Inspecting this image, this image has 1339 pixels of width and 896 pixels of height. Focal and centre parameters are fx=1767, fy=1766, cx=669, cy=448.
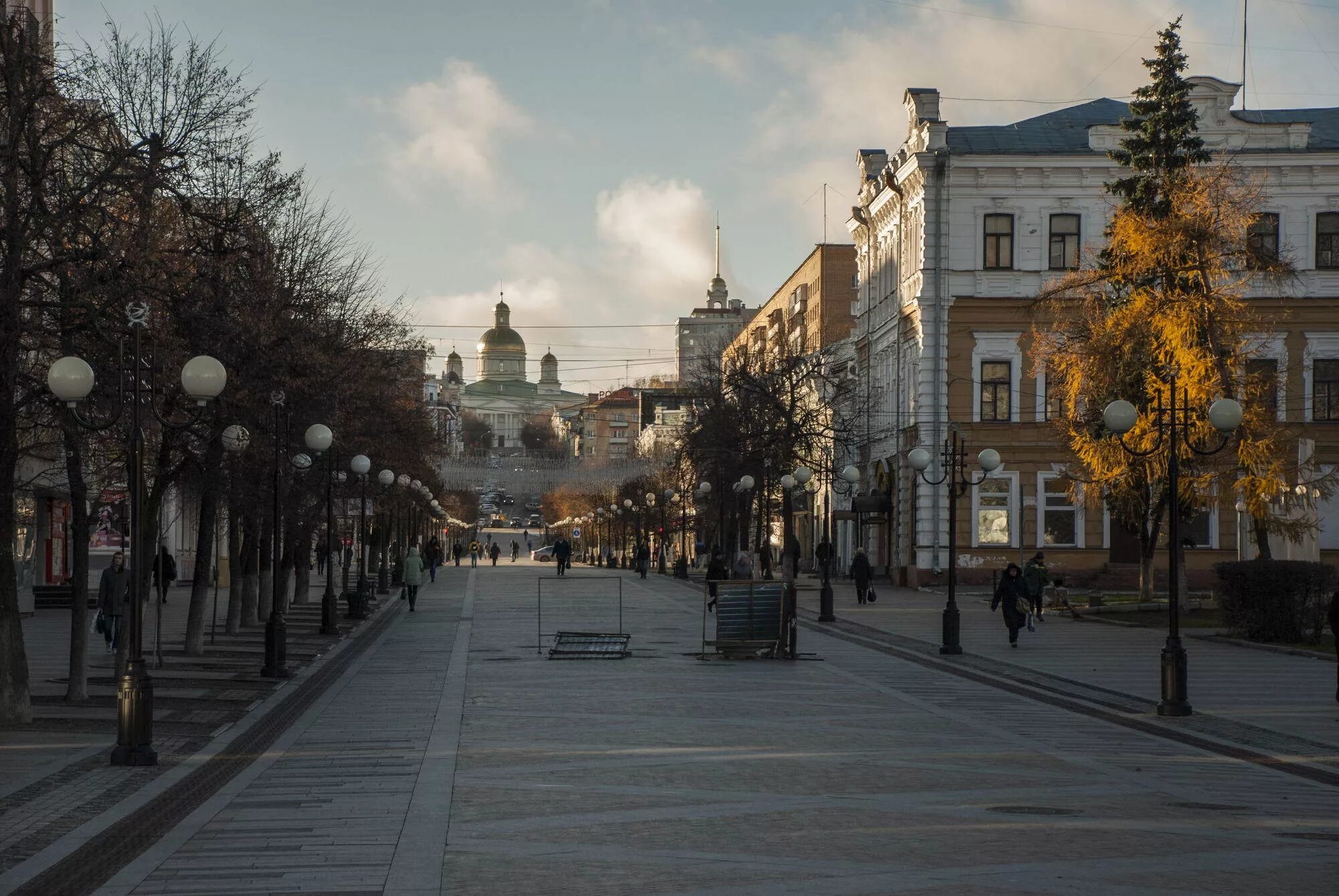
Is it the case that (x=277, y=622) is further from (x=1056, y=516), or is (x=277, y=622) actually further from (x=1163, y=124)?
(x=1056, y=516)

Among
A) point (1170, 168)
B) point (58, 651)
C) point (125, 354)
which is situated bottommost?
point (58, 651)

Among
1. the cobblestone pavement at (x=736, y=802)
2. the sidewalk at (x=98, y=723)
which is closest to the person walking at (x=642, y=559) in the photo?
the sidewalk at (x=98, y=723)

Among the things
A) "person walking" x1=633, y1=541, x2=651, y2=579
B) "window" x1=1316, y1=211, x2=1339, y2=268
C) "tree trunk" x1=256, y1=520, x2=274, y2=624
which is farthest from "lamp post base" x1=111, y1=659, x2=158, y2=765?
"person walking" x1=633, y1=541, x2=651, y2=579

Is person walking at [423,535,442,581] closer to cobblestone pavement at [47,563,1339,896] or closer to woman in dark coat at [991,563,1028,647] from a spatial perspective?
woman in dark coat at [991,563,1028,647]

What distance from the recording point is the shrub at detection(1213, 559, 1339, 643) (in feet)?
103

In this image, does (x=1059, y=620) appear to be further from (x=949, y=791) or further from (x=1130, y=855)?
(x=1130, y=855)

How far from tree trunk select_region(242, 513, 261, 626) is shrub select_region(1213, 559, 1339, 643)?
18.8 m

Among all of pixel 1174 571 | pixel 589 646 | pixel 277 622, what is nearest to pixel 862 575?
pixel 589 646

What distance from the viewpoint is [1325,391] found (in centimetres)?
5781

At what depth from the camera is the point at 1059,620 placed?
1603 inches

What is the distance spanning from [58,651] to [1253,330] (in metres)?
27.3

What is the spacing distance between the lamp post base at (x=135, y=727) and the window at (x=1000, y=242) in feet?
153

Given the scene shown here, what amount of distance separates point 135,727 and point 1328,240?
167 feet

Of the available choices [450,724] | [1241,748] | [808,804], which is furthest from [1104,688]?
[808,804]
